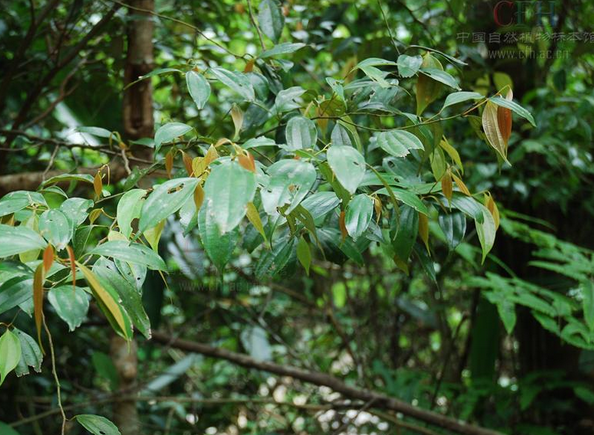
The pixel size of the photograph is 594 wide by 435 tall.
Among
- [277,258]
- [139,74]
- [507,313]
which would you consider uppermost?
[139,74]

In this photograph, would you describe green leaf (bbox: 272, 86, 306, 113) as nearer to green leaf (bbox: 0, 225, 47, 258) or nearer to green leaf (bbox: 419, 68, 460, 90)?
green leaf (bbox: 419, 68, 460, 90)

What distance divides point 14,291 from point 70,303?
0.23 feet

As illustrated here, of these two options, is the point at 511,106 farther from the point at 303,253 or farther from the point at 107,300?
the point at 107,300

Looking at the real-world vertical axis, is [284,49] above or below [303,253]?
above

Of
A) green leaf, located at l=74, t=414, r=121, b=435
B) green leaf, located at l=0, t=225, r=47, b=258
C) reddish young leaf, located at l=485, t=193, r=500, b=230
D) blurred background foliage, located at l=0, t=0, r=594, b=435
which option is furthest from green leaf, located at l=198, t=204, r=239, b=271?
blurred background foliage, located at l=0, t=0, r=594, b=435

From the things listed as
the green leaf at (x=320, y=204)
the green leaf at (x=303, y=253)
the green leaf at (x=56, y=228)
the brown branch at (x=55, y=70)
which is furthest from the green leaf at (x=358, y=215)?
the brown branch at (x=55, y=70)

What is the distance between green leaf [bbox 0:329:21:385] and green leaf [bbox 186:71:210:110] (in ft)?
1.03

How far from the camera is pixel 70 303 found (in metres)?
0.49

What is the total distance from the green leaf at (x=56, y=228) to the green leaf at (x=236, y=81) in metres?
0.26

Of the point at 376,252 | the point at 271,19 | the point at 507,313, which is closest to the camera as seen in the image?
the point at 271,19

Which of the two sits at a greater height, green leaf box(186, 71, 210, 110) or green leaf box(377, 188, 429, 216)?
green leaf box(186, 71, 210, 110)

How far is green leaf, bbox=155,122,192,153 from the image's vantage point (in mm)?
665

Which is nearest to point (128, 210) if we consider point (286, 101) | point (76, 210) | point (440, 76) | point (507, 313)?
point (76, 210)

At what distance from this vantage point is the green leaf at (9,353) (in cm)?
55
